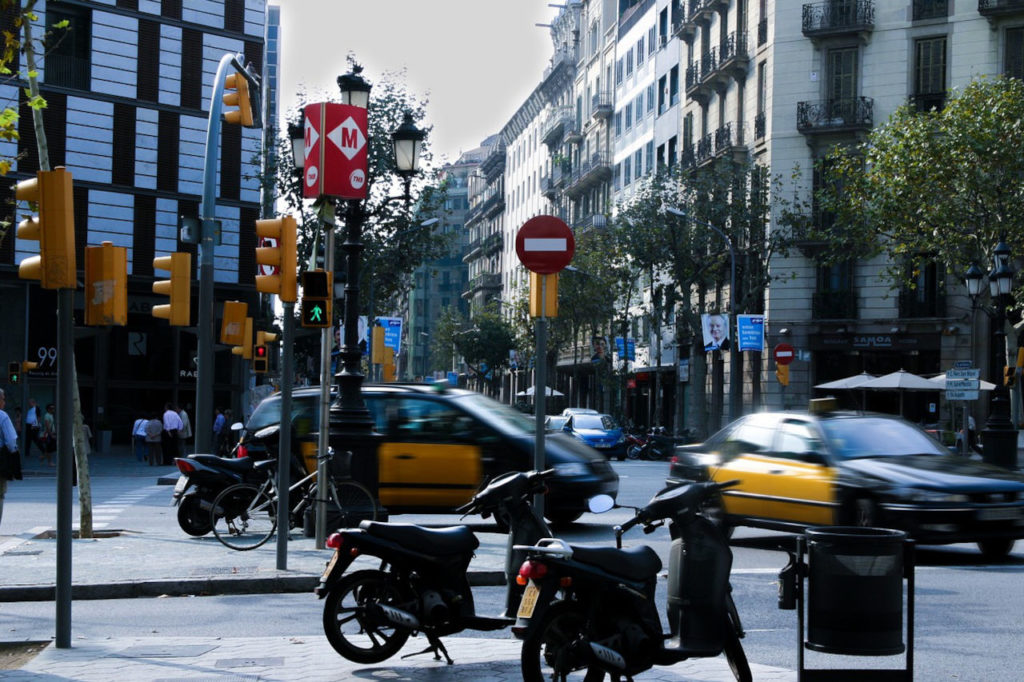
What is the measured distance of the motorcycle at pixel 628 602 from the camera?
649 centimetres

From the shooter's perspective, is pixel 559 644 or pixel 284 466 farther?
pixel 284 466

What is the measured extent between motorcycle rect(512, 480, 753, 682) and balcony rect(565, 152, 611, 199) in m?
69.3

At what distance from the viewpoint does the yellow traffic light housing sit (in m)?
26.2

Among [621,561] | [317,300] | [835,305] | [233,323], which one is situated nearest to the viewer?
[621,561]

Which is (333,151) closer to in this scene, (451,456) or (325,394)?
(325,394)

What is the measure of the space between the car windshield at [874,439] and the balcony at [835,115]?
3484cm

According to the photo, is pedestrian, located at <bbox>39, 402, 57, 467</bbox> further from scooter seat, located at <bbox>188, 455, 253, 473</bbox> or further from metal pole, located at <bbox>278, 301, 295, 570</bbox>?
metal pole, located at <bbox>278, 301, 295, 570</bbox>

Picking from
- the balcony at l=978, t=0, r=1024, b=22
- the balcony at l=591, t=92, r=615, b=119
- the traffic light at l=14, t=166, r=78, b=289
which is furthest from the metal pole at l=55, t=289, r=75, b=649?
the balcony at l=591, t=92, r=615, b=119

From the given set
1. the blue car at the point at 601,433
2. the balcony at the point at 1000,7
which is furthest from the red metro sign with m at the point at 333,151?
the balcony at the point at 1000,7

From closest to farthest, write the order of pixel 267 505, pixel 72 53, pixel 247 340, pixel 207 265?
pixel 267 505 → pixel 207 265 → pixel 247 340 → pixel 72 53

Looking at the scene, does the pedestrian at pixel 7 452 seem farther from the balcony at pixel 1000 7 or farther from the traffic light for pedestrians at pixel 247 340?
the balcony at pixel 1000 7

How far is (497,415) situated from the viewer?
1691cm

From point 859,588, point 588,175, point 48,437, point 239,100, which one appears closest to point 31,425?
point 48,437

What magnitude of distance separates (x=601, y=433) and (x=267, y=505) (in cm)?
2771
